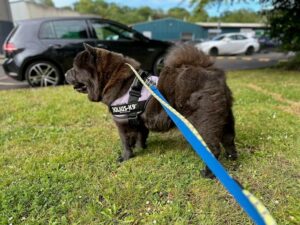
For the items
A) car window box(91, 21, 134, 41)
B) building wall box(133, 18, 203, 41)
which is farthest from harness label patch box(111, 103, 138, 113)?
building wall box(133, 18, 203, 41)

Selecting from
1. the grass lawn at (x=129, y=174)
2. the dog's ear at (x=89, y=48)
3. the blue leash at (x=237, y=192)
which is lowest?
the grass lawn at (x=129, y=174)

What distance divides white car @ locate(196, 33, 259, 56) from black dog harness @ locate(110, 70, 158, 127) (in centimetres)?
2050

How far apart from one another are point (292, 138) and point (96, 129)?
2.64 m

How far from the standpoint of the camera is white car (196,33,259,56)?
23.1 m

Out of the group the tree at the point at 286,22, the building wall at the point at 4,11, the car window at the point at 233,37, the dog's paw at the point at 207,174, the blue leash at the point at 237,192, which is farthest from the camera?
the building wall at the point at 4,11

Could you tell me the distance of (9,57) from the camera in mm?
7707

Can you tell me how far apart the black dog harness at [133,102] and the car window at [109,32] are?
5663 mm

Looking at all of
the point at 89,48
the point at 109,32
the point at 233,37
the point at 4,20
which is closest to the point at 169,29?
the point at 233,37

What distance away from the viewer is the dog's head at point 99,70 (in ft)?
10.3

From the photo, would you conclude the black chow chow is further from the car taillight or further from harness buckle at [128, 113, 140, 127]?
the car taillight

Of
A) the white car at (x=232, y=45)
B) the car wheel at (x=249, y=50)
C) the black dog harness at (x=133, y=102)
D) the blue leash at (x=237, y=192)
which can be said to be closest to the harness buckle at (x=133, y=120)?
the black dog harness at (x=133, y=102)

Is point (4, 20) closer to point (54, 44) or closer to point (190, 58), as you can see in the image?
point (54, 44)

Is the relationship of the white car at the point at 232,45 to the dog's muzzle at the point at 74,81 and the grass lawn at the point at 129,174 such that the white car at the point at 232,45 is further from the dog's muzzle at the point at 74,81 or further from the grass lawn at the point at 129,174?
the dog's muzzle at the point at 74,81

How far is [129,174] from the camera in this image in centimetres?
312
